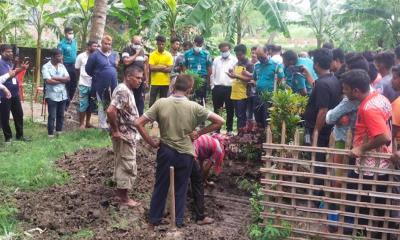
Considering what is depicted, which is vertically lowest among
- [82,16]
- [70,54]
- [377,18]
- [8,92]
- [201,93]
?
[8,92]

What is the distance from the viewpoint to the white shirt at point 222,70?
30.7ft

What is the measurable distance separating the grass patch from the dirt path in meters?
0.17

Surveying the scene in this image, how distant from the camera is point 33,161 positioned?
7238 mm

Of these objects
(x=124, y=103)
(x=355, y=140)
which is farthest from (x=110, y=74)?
(x=355, y=140)

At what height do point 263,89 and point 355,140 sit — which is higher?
point 263,89

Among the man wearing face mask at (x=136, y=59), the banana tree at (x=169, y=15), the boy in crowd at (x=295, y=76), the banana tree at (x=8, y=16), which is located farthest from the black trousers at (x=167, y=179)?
the banana tree at (x=8, y=16)

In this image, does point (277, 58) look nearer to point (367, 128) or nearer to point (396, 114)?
point (396, 114)

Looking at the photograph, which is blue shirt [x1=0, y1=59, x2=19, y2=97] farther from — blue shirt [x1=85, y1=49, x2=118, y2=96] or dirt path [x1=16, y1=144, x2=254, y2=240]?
dirt path [x1=16, y1=144, x2=254, y2=240]

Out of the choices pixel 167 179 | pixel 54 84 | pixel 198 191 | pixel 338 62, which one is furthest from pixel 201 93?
pixel 167 179

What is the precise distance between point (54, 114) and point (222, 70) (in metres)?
3.26

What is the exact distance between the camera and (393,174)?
4605 mm

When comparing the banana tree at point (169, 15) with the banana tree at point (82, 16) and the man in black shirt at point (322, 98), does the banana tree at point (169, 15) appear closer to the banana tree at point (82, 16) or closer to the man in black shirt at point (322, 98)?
the banana tree at point (82, 16)

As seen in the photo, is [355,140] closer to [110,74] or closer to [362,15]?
[110,74]

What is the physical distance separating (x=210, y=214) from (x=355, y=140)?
2098mm
